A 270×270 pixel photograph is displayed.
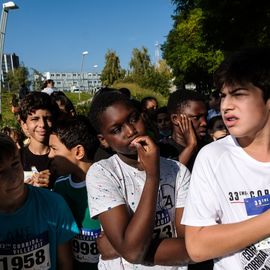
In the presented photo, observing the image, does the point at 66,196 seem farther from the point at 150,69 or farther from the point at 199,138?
the point at 150,69

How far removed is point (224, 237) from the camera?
1.56 metres

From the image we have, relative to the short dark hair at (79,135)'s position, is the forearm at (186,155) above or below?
below

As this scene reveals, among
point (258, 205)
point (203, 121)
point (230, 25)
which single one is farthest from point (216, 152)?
point (230, 25)

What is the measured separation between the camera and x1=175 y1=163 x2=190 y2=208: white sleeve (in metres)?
2.01

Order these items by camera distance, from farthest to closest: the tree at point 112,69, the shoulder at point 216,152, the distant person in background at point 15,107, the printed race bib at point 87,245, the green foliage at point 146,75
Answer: the tree at point 112,69 → the green foliage at point 146,75 → the distant person in background at point 15,107 → the printed race bib at point 87,245 → the shoulder at point 216,152

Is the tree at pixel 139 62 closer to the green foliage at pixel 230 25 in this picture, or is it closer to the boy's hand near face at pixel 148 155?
the green foliage at pixel 230 25

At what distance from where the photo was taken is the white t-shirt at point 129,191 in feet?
6.32

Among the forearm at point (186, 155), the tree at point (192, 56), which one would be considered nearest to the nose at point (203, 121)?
the forearm at point (186, 155)

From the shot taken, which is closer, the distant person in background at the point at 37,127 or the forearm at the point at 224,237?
the forearm at the point at 224,237

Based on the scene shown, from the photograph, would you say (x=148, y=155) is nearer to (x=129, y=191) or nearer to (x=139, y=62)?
(x=129, y=191)

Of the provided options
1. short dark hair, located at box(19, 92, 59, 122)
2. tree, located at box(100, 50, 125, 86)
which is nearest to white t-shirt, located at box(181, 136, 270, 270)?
short dark hair, located at box(19, 92, 59, 122)

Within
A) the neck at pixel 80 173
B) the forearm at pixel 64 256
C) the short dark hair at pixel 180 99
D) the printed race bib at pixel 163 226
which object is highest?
the short dark hair at pixel 180 99

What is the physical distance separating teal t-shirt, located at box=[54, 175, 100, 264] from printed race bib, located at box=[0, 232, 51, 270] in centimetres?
32

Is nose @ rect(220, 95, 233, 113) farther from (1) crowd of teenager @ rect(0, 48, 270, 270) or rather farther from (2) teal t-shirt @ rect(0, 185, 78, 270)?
(2) teal t-shirt @ rect(0, 185, 78, 270)
